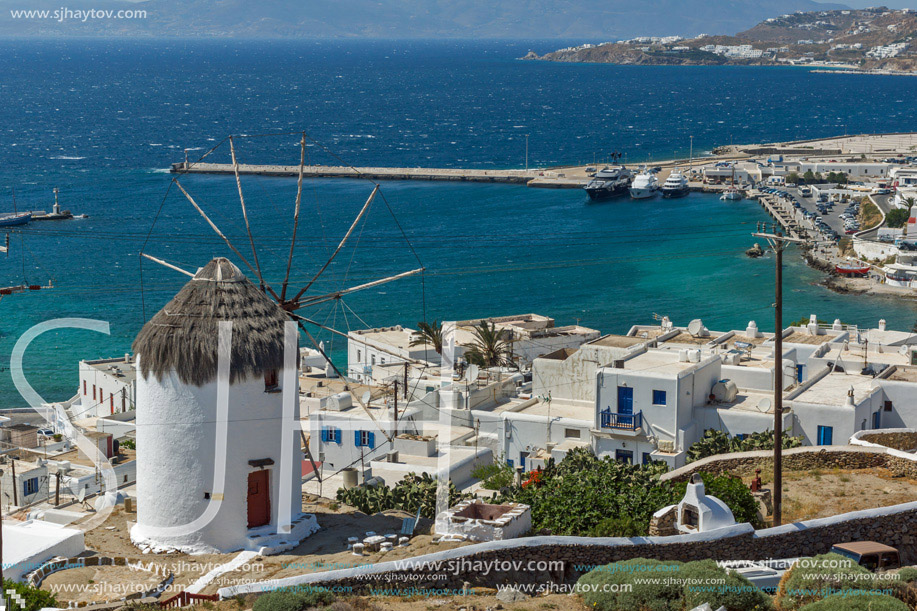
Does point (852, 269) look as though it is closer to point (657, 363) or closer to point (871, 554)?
point (657, 363)

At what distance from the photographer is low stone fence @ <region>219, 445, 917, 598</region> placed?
1745 centimetres

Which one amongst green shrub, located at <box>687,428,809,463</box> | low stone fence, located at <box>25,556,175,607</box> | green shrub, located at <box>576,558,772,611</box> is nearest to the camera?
green shrub, located at <box>576,558,772,611</box>

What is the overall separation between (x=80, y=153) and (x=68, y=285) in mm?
91062

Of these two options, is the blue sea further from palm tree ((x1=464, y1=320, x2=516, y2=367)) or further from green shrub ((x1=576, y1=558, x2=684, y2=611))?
green shrub ((x1=576, y1=558, x2=684, y2=611))

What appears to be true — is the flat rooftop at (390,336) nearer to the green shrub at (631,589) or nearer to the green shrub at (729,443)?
the green shrub at (729,443)

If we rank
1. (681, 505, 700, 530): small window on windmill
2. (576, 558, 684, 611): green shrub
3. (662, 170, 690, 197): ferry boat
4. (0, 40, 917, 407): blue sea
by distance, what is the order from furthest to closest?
(662, 170, 690, 197): ferry boat, (0, 40, 917, 407): blue sea, (681, 505, 700, 530): small window on windmill, (576, 558, 684, 611): green shrub

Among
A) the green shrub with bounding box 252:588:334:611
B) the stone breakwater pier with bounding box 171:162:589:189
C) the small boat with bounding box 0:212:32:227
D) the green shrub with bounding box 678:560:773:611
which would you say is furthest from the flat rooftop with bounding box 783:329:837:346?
the stone breakwater pier with bounding box 171:162:589:189

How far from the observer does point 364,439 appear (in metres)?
35.1

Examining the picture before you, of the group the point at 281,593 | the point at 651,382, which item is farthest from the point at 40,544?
the point at 651,382

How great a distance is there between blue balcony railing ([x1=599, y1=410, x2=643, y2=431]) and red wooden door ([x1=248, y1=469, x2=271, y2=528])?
14.2m

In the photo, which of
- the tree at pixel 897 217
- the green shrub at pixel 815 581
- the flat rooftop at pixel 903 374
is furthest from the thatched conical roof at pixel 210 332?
the tree at pixel 897 217

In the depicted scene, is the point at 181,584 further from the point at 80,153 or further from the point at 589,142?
the point at 589,142

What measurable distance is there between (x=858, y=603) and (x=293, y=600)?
8.11 meters

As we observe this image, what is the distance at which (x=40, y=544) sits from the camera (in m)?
19.4
